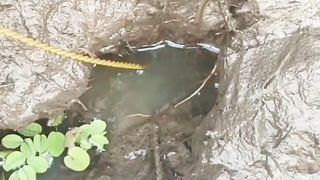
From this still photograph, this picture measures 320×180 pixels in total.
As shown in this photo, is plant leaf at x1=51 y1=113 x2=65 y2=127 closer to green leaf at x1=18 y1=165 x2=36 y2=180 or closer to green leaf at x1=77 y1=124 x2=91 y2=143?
green leaf at x1=77 y1=124 x2=91 y2=143

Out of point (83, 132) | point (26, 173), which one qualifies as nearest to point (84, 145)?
point (83, 132)

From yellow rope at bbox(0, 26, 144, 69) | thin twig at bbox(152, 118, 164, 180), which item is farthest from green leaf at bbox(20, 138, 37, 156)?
thin twig at bbox(152, 118, 164, 180)

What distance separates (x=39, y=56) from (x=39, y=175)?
51cm

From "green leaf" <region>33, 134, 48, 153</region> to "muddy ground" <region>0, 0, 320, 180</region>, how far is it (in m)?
0.09

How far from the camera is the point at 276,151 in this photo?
89.2 inches

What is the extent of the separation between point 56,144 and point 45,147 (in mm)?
47

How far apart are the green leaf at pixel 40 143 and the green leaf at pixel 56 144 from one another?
0.02 meters

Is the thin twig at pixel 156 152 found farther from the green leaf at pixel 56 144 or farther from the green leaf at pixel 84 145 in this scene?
the green leaf at pixel 56 144

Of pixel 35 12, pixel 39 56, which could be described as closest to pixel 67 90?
pixel 39 56

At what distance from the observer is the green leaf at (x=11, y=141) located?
2.63 metres

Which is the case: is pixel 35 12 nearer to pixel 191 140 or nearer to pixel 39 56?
pixel 39 56

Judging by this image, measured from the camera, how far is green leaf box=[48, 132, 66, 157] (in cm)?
267

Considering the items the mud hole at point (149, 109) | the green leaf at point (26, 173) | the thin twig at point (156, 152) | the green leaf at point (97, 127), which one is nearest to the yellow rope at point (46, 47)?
the mud hole at point (149, 109)

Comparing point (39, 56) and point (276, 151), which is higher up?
point (39, 56)
